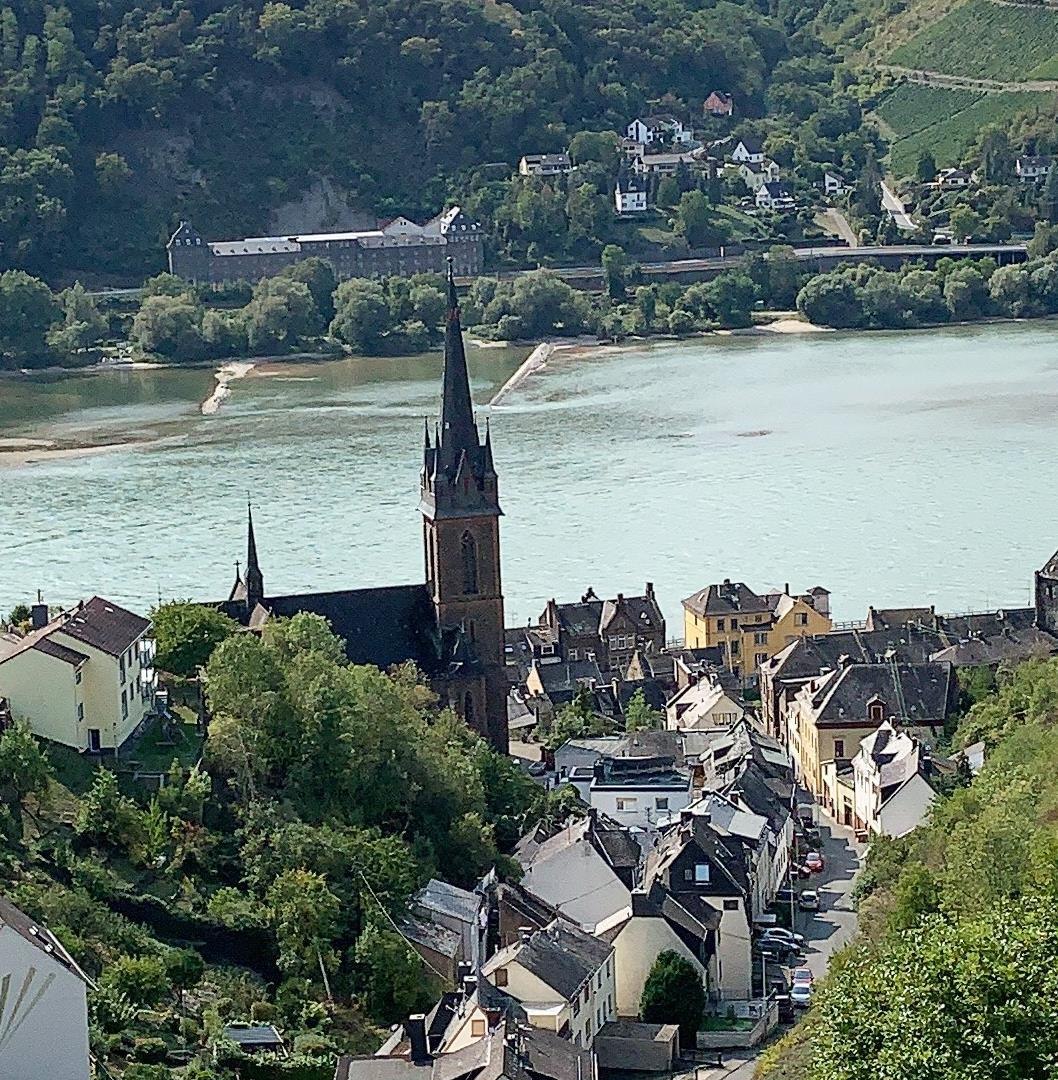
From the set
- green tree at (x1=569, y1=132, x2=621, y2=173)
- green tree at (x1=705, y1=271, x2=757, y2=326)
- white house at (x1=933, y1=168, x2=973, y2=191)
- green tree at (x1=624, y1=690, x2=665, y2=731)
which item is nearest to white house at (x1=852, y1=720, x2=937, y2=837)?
green tree at (x1=624, y1=690, x2=665, y2=731)

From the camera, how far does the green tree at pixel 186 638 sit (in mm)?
25953

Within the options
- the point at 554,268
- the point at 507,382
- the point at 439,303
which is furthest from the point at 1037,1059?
the point at 554,268

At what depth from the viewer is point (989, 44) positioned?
401ft

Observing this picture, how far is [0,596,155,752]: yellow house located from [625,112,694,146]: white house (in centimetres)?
8676

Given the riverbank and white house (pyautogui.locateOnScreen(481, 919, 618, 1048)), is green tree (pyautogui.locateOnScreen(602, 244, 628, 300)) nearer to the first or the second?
the riverbank

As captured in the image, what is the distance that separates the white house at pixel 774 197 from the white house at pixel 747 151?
412cm

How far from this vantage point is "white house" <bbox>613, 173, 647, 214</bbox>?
100562 mm

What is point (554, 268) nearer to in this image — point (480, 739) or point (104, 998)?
point (480, 739)

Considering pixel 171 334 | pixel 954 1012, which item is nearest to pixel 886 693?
pixel 954 1012

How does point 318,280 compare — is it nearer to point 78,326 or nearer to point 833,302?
point 78,326

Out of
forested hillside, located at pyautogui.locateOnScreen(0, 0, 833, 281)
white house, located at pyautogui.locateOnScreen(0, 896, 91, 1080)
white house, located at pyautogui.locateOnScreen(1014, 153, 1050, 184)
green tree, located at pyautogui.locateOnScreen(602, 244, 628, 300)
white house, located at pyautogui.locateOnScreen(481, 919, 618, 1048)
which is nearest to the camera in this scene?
white house, located at pyautogui.locateOnScreen(0, 896, 91, 1080)

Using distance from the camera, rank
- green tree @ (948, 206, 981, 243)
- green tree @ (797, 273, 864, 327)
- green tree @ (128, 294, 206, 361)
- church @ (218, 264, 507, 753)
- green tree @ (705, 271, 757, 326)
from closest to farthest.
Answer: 1. church @ (218, 264, 507, 753)
2. green tree @ (128, 294, 206, 361)
3. green tree @ (797, 273, 864, 327)
4. green tree @ (705, 271, 757, 326)
5. green tree @ (948, 206, 981, 243)

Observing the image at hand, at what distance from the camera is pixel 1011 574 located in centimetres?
4000

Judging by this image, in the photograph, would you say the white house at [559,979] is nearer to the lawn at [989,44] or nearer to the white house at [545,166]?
the white house at [545,166]
